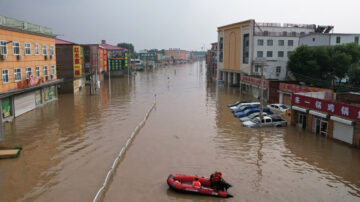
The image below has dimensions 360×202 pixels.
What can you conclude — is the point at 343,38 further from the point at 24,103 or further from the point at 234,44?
the point at 24,103

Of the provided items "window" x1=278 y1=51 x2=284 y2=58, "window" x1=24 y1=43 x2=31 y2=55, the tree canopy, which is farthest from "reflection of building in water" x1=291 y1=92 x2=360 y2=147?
"window" x1=278 y1=51 x2=284 y2=58

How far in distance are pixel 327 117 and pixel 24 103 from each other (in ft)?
106

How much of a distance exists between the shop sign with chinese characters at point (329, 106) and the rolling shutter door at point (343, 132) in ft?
3.52

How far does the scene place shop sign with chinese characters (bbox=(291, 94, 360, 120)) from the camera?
2230cm

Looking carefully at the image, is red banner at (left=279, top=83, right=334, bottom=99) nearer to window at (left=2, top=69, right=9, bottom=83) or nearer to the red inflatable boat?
the red inflatable boat

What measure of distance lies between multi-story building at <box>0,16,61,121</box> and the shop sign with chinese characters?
27443 mm

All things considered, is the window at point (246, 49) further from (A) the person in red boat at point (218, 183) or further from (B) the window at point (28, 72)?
(A) the person in red boat at point (218, 183)

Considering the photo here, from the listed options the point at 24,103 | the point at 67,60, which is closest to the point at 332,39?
A: the point at 67,60

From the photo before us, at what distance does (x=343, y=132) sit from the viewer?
78.5 feet

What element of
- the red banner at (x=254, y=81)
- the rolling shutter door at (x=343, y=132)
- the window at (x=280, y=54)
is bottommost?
the rolling shutter door at (x=343, y=132)

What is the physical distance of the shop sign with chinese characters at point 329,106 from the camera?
22297mm

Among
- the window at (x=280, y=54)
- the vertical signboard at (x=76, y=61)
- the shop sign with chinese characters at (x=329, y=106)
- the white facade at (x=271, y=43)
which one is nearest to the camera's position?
the shop sign with chinese characters at (x=329, y=106)

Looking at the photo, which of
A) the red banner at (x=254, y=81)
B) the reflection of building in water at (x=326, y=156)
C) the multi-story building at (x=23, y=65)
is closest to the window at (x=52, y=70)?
the multi-story building at (x=23, y=65)

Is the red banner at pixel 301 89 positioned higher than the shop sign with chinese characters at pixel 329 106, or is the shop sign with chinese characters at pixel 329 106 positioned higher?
the red banner at pixel 301 89
